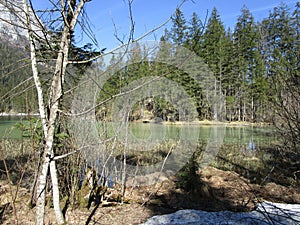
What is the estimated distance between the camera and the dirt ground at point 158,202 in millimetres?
3098

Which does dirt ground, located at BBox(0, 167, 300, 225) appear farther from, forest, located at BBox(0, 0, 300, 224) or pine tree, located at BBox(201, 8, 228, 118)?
pine tree, located at BBox(201, 8, 228, 118)

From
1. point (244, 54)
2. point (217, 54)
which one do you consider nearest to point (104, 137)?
point (217, 54)

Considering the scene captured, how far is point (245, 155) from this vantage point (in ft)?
27.6

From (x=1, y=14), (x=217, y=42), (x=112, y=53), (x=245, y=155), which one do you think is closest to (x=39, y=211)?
(x=112, y=53)

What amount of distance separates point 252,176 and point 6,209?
206 inches

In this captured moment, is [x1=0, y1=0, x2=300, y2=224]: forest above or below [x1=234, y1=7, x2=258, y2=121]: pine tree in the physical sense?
below

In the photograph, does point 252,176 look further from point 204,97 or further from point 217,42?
point 217,42

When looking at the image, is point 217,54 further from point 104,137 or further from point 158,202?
point 104,137

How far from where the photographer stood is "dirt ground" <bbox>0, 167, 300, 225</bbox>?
10.2ft

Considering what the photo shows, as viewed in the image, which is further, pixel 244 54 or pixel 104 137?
pixel 244 54

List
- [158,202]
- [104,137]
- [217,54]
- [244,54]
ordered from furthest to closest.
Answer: [244,54], [217,54], [158,202], [104,137]

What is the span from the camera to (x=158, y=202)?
3955 millimetres

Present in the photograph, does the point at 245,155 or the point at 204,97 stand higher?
the point at 204,97

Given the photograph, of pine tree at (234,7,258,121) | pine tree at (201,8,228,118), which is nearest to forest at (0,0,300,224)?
pine tree at (201,8,228,118)
